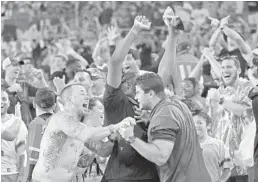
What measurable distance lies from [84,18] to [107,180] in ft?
50.7

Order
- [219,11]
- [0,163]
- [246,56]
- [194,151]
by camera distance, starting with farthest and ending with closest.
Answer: [219,11], [246,56], [0,163], [194,151]

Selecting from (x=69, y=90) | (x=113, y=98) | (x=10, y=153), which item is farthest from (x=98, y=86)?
(x=113, y=98)

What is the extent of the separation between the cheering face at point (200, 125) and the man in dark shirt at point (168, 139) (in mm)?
1538

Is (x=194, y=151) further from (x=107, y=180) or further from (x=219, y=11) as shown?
(x=219, y=11)

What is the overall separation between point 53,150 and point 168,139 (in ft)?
4.24

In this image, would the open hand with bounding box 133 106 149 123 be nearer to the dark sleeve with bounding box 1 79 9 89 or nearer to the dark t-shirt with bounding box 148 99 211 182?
the dark t-shirt with bounding box 148 99 211 182

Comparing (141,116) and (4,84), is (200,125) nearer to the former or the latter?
(141,116)

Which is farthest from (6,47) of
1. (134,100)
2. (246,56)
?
(134,100)

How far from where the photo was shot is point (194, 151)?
6625 mm

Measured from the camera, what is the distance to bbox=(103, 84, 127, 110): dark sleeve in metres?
7.16

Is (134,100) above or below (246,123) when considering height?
above

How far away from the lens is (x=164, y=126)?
21.1 feet

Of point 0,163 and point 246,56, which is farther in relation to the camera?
point 246,56

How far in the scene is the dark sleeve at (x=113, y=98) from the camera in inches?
282
